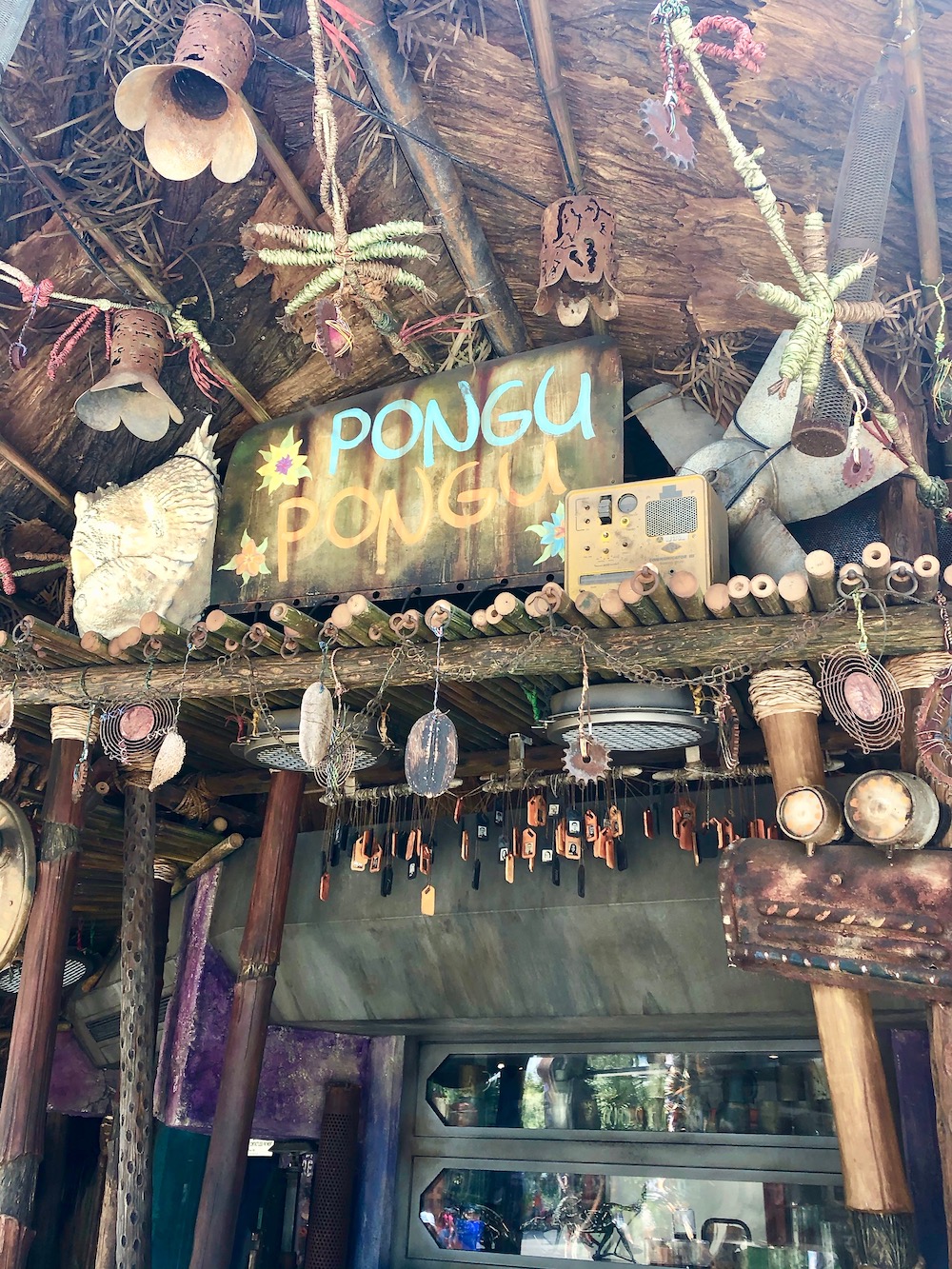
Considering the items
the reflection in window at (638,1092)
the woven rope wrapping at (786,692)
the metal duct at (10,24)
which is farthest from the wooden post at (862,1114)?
the metal duct at (10,24)

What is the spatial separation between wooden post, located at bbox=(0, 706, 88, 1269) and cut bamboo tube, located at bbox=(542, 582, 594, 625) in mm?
2702

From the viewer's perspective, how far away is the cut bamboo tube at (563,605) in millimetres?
4262

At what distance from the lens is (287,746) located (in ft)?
18.1

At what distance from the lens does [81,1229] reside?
9.08 metres

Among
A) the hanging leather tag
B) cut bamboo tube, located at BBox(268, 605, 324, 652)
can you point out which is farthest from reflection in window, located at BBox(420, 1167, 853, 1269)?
A: cut bamboo tube, located at BBox(268, 605, 324, 652)

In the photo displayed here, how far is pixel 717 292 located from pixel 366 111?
1.94 meters

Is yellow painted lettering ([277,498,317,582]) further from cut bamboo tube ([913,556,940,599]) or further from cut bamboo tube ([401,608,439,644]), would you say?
cut bamboo tube ([913,556,940,599])

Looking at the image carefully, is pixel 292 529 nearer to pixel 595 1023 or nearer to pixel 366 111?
pixel 366 111

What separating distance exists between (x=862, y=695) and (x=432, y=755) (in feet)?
5.51

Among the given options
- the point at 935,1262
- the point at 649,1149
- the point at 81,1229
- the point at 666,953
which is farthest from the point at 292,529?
the point at 81,1229

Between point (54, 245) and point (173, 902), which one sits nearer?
point (54, 245)

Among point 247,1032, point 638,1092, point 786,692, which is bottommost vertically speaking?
point 638,1092

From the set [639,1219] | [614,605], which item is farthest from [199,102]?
[639,1219]

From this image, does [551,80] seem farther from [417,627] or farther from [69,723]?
[69,723]
